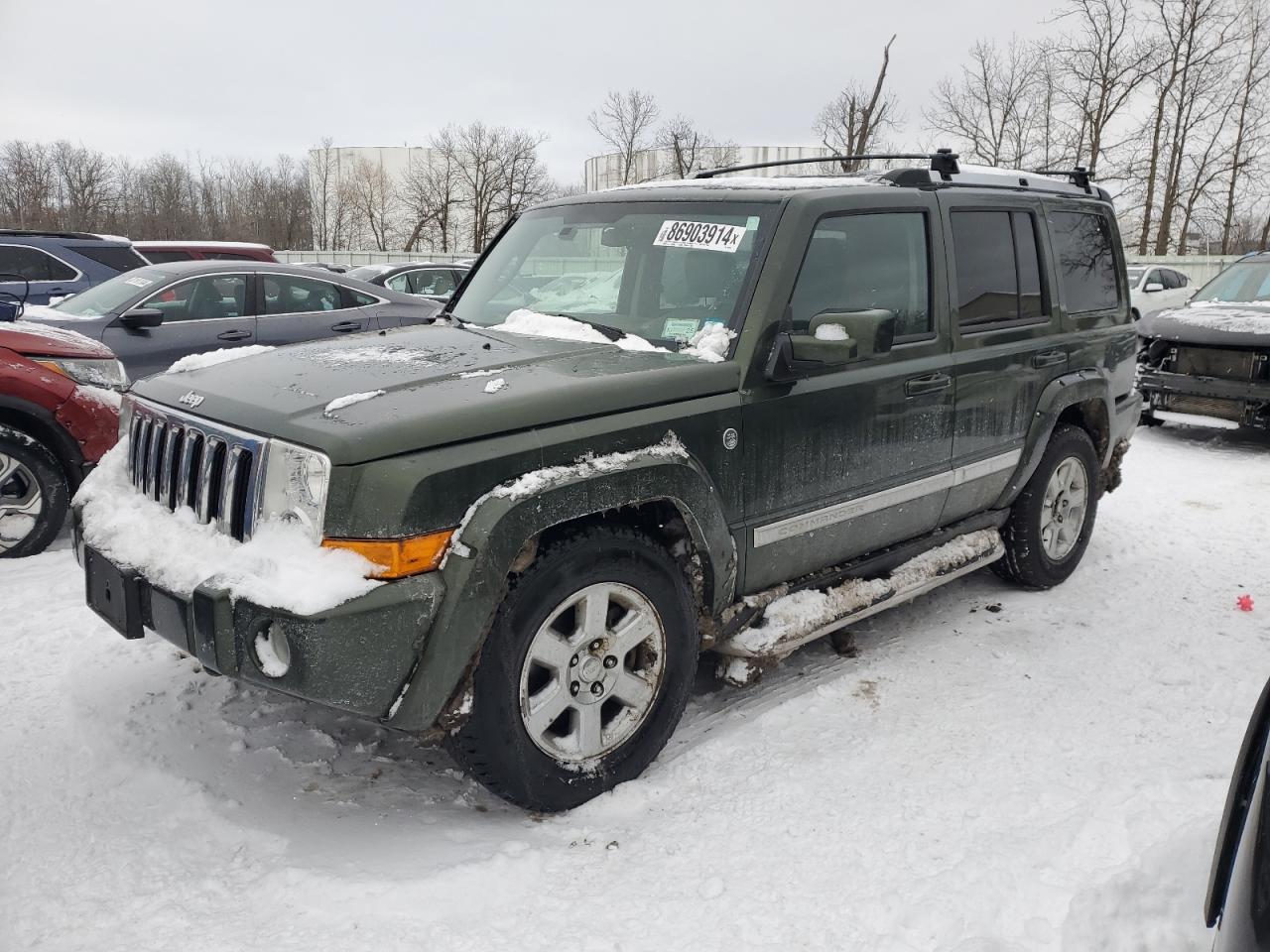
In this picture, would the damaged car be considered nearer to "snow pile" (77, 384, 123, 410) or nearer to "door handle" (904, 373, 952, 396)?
"door handle" (904, 373, 952, 396)

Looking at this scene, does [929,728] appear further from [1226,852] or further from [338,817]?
[338,817]

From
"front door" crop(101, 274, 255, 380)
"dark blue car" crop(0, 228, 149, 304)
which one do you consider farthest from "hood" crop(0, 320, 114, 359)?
"dark blue car" crop(0, 228, 149, 304)

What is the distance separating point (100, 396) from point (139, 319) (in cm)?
234

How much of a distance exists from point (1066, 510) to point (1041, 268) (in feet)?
4.36

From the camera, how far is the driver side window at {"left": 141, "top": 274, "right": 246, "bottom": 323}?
314 inches

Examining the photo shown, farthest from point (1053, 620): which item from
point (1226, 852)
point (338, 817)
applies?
point (338, 817)

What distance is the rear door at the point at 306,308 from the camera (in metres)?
8.41

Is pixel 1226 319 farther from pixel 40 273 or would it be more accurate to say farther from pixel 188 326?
pixel 40 273

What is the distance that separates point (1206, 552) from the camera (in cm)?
597

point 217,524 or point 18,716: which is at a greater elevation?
point 217,524

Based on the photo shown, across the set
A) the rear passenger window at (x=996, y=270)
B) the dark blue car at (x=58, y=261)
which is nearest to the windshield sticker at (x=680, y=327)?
the rear passenger window at (x=996, y=270)

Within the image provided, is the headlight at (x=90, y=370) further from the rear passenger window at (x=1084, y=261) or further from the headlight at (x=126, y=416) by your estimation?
the rear passenger window at (x=1084, y=261)

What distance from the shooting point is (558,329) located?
3.74 m

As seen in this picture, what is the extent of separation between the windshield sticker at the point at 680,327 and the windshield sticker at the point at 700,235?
0.30 metres
